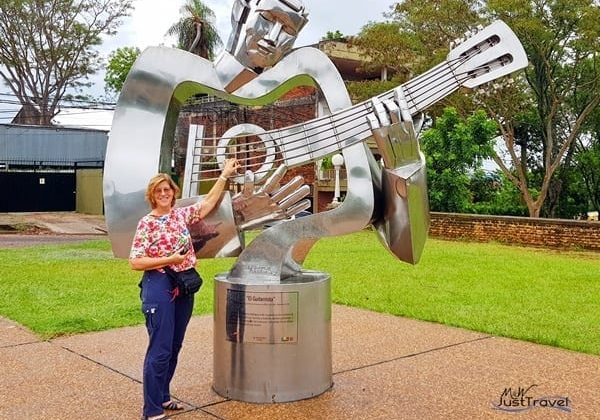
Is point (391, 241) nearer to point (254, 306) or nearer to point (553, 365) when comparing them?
point (254, 306)

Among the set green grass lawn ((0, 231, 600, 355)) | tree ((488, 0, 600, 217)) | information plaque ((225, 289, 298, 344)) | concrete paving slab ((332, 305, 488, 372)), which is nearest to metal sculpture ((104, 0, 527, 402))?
information plaque ((225, 289, 298, 344))

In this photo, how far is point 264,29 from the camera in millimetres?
4918

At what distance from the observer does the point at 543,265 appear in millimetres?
13055

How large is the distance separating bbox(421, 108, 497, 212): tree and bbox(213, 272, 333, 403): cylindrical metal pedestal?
51.8 feet

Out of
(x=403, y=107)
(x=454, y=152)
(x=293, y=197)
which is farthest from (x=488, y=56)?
(x=454, y=152)

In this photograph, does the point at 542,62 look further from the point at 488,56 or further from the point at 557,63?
the point at 488,56

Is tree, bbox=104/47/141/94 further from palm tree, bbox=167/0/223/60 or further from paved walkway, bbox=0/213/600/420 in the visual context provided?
paved walkway, bbox=0/213/600/420

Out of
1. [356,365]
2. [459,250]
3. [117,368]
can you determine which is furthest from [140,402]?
[459,250]

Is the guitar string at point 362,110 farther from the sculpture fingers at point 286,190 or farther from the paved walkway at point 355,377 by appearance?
the paved walkway at point 355,377

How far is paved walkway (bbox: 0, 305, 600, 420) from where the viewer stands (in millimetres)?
4660

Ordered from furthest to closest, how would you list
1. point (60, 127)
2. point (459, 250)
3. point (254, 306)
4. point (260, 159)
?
point (60, 127) < point (459, 250) < point (260, 159) < point (254, 306)

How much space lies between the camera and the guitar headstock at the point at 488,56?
474cm

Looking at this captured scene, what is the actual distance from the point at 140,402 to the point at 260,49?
2677 millimetres

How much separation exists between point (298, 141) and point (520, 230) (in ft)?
44.1
